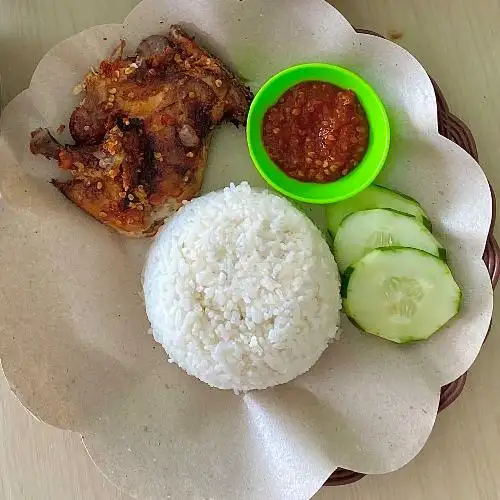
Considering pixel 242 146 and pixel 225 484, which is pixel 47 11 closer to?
pixel 242 146

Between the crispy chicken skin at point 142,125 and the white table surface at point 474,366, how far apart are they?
10.1 inches

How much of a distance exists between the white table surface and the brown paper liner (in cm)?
11

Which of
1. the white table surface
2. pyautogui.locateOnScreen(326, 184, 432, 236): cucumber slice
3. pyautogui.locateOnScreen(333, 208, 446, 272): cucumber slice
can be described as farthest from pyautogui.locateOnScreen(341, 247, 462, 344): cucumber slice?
the white table surface

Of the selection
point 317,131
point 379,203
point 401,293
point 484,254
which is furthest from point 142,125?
point 484,254

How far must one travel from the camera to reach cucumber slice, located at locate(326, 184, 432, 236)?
2115mm

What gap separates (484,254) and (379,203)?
35cm

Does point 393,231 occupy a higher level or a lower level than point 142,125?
lower

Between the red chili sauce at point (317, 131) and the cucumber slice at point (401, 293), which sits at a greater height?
the red chili sauce at point (317, 131)

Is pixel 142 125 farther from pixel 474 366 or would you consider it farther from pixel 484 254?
pixel 474 366

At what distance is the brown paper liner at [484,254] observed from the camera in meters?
2.07

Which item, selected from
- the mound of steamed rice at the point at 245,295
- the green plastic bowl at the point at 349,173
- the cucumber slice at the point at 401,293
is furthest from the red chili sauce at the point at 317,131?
the cucumber slice at the point at 401,293

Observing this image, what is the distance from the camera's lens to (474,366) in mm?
2191

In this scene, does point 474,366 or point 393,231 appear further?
point 474,366

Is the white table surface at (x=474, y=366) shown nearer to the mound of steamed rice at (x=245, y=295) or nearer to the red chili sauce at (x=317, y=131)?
the red chili sauce at (x=317, y=131)
